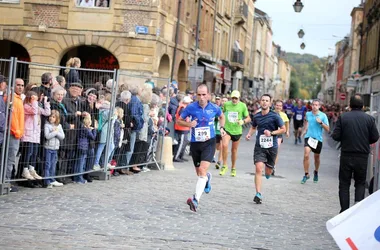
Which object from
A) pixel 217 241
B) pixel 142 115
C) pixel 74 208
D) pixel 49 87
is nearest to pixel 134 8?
pixel 142 115

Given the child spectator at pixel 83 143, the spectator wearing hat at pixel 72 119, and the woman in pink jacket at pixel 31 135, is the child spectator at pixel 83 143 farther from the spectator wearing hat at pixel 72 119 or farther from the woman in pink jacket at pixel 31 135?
the woman in pink jacket at pixel 31 135

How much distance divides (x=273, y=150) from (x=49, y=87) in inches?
156

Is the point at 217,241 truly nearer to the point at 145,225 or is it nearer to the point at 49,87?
the point at 145,225

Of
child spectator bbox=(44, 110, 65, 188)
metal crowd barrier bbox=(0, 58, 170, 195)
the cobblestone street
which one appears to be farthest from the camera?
child spectator bbox=(44, 110, 65, 188)

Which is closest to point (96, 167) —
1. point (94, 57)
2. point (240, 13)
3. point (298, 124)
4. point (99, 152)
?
point (99, 152)

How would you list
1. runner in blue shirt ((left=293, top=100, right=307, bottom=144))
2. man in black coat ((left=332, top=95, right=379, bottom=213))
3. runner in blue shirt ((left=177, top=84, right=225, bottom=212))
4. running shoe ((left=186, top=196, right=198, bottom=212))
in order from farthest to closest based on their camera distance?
runner in blue shirt ((left=293, top=100, right=307, bottom=144)) < runner in blue shirt ((left=177, top=84, right=225, bottom=212)) < running shoe ((left=186, top=196, right=198, bottom=212)) < man in black coat ((left=332, top=95, right=379, bottom=213))

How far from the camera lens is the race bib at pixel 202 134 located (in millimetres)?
12867

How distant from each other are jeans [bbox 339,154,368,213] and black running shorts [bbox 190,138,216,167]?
208 centimetres

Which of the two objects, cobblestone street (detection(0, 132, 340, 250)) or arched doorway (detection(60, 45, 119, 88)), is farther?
arched doorway (detection(60, 45, 119, 88))

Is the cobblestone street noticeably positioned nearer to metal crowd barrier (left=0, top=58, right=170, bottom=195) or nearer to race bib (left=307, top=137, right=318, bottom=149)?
metal crowd barrier (left=0, top=58, right=170, bottom=195)

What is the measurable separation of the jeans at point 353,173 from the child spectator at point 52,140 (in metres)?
4.65

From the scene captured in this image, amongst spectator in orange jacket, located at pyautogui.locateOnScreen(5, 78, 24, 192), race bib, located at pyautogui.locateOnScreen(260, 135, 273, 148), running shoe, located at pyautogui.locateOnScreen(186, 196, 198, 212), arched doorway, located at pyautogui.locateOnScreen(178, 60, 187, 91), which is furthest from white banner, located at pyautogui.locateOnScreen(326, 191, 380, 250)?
arched doorway, located at pyautogui.locateOnScreen(178, 60, 187, 91)

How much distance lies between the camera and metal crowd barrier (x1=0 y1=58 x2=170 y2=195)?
41.3ft

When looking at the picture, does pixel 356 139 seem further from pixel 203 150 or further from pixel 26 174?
pixel 26 174
